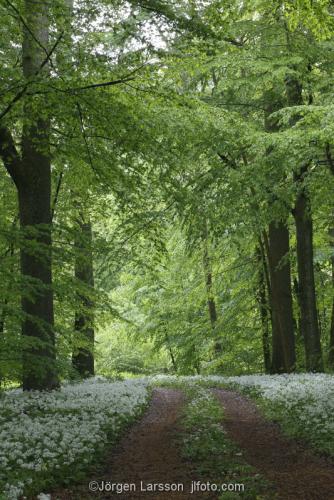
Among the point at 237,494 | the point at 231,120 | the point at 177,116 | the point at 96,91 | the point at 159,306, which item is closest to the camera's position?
the point at 237,494

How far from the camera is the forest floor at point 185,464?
605 centimetres

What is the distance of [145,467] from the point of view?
7312 mm

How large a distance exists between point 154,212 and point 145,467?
838cm

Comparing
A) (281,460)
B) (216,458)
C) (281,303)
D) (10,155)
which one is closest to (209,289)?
(281,303)

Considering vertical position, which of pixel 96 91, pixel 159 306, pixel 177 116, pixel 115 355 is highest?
pixel 177 116

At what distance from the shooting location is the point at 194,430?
965cm

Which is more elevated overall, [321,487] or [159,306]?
[159,306]

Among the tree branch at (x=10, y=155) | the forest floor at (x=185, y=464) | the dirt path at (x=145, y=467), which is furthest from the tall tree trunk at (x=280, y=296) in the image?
the tree branch at (x=10, y=155)

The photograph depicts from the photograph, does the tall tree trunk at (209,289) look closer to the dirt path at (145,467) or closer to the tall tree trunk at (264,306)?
the tall tree trunk at (264,306)

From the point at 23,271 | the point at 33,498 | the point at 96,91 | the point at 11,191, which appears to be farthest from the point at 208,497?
the point at 11,191

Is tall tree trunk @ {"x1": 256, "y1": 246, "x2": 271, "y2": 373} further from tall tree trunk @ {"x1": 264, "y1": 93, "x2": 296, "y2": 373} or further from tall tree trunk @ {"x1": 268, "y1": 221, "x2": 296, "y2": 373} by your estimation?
tall tree trunk @ {"x1": 268, "y1": 221, "x2": 296, "y2": 373}

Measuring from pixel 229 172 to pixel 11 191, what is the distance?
20.9ft

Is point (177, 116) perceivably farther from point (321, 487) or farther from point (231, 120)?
point (321, 487)

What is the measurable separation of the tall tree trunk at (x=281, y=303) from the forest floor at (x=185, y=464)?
7.84 meters
